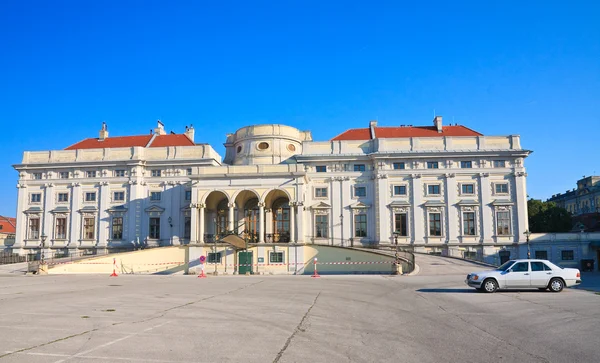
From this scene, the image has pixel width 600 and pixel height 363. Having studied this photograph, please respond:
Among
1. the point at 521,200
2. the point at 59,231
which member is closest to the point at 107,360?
the point at 521,200

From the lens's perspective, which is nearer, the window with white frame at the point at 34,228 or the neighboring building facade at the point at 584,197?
the window with white frame at the point at 34,228

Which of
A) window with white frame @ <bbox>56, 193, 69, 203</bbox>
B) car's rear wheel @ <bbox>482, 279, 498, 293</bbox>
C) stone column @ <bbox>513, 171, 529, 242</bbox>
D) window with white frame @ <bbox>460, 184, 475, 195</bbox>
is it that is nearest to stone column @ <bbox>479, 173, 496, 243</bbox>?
window with white frame @ <bbox>460, 184, 475, 195</bbox>

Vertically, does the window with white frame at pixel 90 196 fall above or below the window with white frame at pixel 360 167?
below

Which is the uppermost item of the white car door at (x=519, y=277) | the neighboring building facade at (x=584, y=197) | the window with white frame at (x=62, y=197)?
the neighboring building facade at (x=584, y=197)

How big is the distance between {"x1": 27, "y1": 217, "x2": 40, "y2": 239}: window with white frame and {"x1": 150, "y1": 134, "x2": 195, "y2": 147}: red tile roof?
47.2ft

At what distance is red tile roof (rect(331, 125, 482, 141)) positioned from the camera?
51469 millimetres

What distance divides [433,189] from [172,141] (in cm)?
2838

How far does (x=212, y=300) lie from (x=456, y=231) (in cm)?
3449

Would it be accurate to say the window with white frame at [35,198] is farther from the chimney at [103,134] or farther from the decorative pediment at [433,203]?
the decorative pediment at [433,203]

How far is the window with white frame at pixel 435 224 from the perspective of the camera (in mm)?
47166

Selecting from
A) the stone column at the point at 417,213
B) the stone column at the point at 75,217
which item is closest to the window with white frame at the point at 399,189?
the stone column at the point at 417,213

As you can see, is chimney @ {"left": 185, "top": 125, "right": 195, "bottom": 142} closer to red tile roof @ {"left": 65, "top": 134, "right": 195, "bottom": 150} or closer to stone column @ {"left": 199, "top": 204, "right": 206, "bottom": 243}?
red tile roof @ {"left": 65, "top": 134, "right": 195, "bottom": 150}

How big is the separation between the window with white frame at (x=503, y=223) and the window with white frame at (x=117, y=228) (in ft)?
122

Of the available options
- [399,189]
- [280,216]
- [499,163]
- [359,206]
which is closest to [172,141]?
[280,216]
